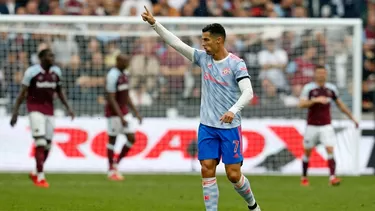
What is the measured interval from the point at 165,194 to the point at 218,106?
16.4ft

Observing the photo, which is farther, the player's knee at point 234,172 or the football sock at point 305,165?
the football sock at point 305,165

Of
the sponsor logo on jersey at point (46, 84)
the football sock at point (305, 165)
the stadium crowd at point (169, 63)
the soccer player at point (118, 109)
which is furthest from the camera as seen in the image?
the stadium crowd at point (169, 63)

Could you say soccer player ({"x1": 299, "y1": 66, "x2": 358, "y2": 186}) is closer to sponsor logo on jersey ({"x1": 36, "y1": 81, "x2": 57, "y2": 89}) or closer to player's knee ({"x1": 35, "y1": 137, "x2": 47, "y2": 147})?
sponsor logo on jersey ({"x1": 36, "y1": 81, "x2": 57, "y2": 89})

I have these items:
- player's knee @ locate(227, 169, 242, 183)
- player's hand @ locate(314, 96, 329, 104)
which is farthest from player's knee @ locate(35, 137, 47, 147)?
player's knee @ locate(227, 169, 242, 183)

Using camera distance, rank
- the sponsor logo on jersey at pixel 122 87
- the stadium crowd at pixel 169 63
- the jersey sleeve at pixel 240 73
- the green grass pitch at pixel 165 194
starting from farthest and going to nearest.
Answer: the stadium crowd at pixel 169 63
the sponsor logo on jersey at pixel 122 87
the green grass pitch at pixel 165 194
the jersey sleeve at pixel 240 73

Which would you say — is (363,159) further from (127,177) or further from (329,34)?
(127,177)

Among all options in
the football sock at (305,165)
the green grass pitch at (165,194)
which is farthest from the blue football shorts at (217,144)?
the football sock at (305,165)

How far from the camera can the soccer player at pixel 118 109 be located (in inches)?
787

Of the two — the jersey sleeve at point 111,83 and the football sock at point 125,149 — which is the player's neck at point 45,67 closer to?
the jersey sleeve at point 111,83

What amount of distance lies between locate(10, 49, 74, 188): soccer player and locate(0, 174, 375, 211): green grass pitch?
61cm

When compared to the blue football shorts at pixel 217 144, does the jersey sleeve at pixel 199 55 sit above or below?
above

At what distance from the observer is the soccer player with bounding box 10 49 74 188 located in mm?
18250

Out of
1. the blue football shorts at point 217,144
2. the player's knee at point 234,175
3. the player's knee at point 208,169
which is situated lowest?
the player's knee at point 234,175

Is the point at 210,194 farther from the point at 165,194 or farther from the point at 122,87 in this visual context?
the point at 122,87
